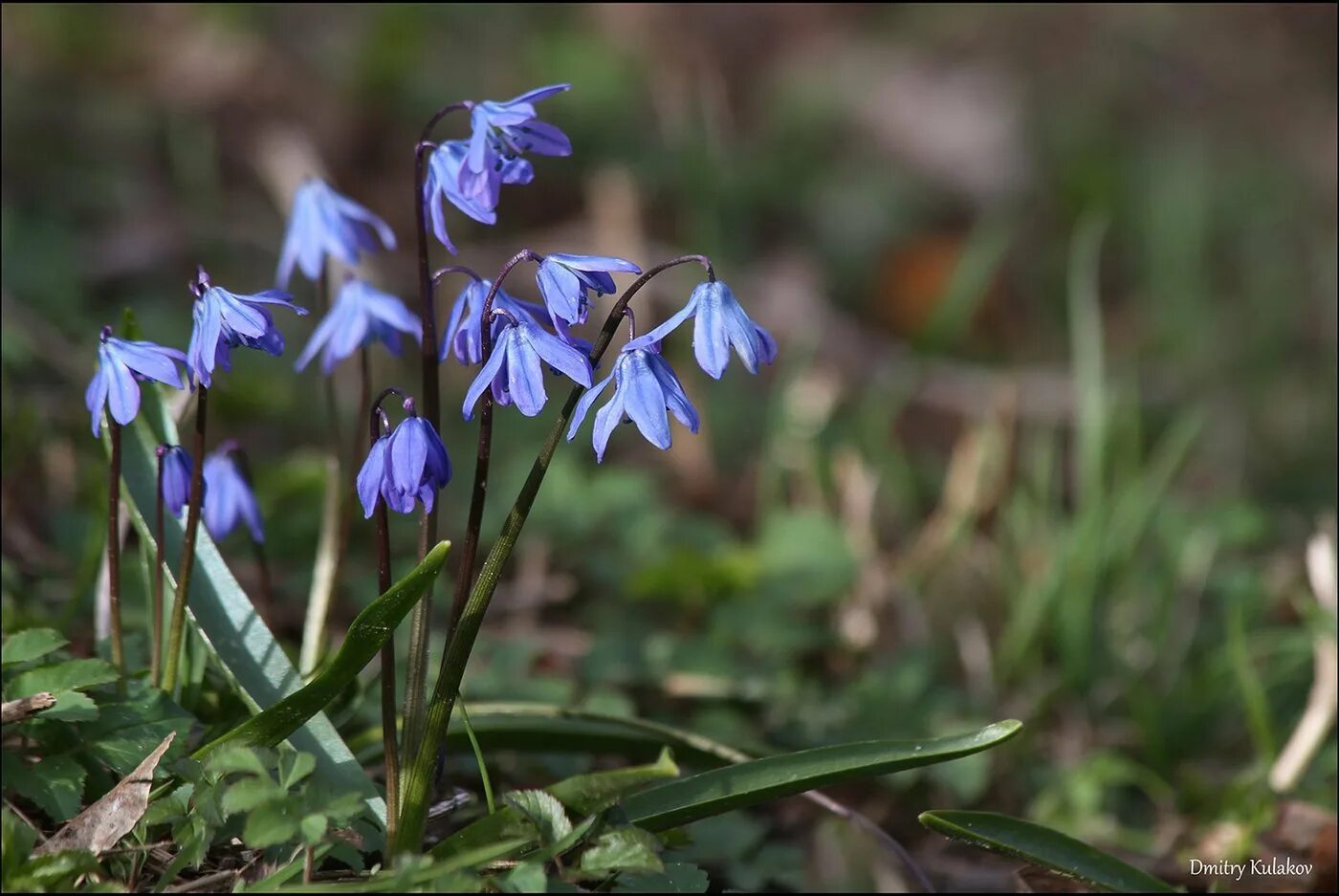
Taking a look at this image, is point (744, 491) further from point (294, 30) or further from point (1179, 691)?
point (294, 30)

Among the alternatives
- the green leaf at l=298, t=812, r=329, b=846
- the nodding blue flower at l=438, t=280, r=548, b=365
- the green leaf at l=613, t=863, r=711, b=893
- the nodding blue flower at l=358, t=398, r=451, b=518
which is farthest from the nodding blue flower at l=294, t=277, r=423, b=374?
the green leaf at l=613, t=863, r=711, b=893

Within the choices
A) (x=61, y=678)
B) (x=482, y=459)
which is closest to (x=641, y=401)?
(x=482, y=459)

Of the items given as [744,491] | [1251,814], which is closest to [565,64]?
[744,491]

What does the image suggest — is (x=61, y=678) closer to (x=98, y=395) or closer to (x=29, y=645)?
(x=29, y=645)

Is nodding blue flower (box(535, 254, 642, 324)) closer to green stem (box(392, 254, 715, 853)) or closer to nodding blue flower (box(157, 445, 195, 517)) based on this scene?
green stem (box(392, 254, 715, 853))

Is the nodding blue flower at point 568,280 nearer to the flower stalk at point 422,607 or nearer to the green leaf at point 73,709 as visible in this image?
the flower stalk at point 422,607

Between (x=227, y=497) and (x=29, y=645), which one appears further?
(x=227, y=497)
